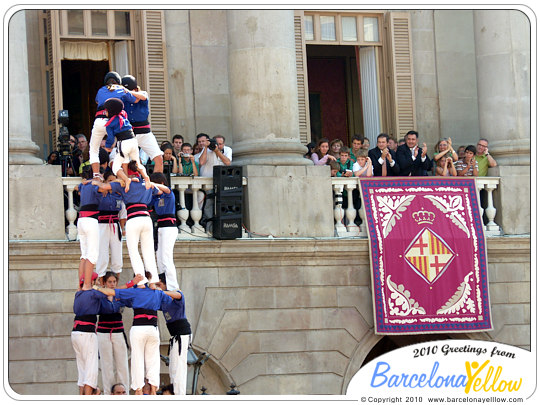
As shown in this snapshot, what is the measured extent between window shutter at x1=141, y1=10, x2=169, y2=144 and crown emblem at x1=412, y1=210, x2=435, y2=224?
16.7ft

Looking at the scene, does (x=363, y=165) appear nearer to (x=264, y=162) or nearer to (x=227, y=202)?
(x=264, y=162)

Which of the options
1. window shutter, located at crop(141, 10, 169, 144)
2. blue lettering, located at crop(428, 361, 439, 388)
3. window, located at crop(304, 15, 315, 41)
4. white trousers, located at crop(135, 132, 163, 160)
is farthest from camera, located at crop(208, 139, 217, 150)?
blue lettering, located at crop(428, 361, 439, 388)

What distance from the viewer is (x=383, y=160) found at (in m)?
24.7

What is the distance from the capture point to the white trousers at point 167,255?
20125mm

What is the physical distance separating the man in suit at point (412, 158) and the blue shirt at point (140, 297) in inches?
274

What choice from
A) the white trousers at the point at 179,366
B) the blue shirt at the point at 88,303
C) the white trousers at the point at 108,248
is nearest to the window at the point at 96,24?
the white trousers at the point at 108,248

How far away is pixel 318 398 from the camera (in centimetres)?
1842

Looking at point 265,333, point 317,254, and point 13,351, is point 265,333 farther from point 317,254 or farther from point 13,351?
point 13,351

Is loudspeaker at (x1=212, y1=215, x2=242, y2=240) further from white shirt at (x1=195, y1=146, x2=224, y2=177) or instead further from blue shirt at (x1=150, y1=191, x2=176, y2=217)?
blue shirt at (x1=150, y1=191, x2=176, y2=217)

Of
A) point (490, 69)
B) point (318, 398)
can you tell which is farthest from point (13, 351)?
point (490, 69)

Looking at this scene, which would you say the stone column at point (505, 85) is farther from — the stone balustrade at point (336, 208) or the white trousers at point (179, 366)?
the white trousers at point (179, 366)

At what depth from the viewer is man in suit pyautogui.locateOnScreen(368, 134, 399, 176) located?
24578 millimetres

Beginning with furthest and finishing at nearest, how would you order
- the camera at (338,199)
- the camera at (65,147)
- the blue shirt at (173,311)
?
the camera at (338,199) → the camera at (65,147) → the blue shirt at (173,311)

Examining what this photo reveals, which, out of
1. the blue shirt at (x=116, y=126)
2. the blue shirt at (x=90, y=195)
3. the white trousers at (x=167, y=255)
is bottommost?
the white trousers at (x=167, y=255)
